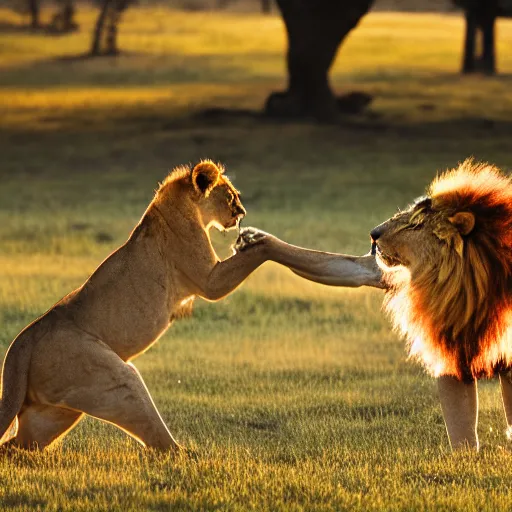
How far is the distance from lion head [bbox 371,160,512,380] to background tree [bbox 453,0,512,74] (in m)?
34.1

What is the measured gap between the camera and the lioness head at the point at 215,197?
6102 mm

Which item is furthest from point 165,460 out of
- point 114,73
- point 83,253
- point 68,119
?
point 114,73

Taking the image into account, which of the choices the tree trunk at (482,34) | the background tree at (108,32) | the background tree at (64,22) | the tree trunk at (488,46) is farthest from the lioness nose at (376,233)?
the background tree at (64,22)

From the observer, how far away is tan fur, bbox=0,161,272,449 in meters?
5.61

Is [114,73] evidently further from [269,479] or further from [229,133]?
[269,479]

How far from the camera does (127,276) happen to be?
594cm

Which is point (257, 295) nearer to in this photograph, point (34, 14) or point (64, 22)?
point (64, 22)

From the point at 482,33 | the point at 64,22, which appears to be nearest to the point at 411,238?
the point at 482,33

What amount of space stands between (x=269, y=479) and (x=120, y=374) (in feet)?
2.83

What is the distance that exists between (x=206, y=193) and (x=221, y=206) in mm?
114

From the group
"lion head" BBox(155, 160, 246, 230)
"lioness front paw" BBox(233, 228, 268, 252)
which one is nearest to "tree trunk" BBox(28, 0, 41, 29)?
"lion head" BBox(155, 160, 246, 230)

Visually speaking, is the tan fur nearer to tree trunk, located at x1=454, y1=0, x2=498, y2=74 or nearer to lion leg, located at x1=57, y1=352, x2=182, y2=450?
lion leg, located at x1=57, y1=352, x2=182, y2=450

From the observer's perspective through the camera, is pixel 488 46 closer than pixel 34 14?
Yes

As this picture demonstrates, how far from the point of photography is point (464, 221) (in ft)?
18.2
